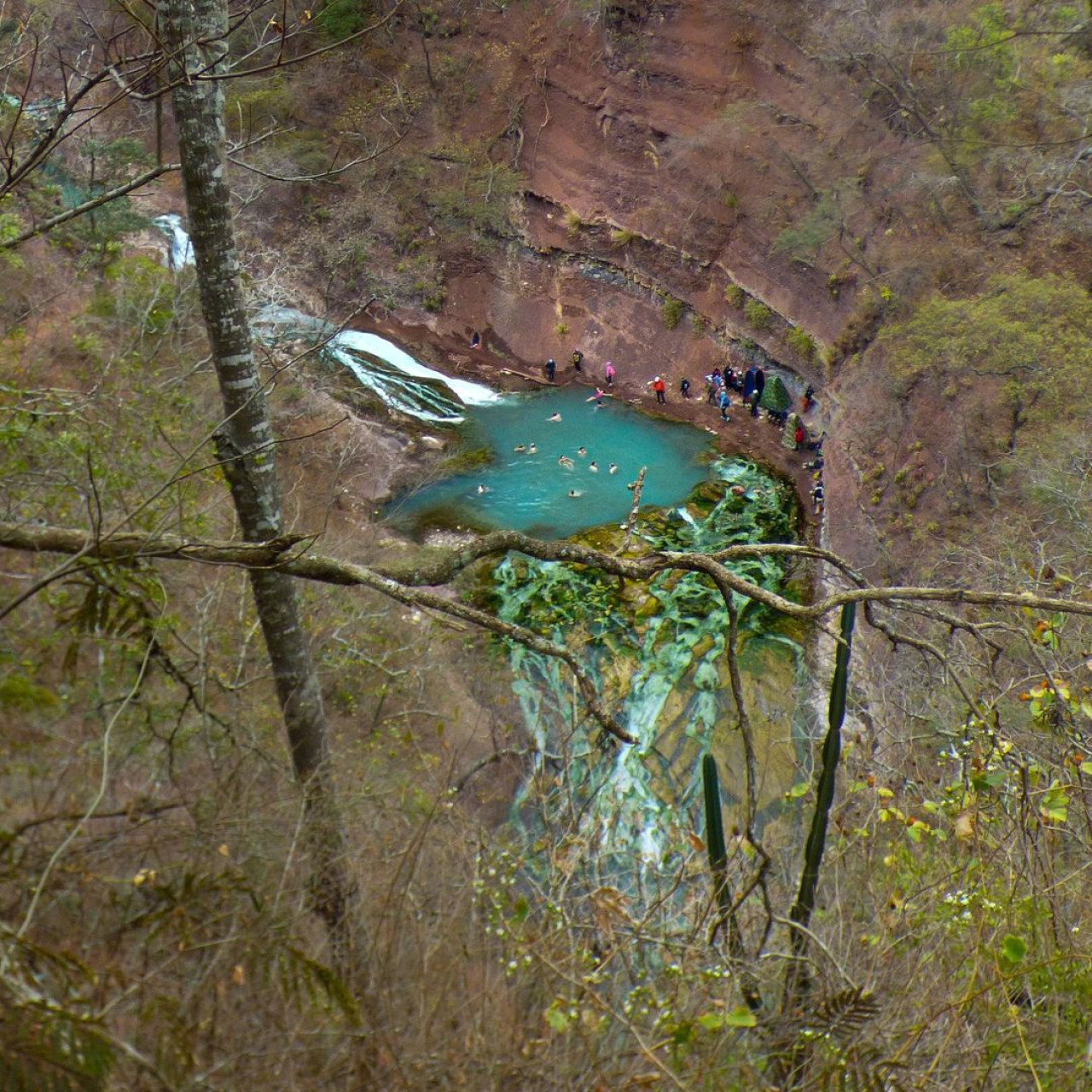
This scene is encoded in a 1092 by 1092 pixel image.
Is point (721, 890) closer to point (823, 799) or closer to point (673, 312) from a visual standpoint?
point (823, 799)

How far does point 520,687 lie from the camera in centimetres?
1728

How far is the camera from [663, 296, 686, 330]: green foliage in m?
31.4

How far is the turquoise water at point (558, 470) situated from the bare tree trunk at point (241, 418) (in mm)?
17106

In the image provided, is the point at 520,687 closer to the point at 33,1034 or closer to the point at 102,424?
the point at 102,424

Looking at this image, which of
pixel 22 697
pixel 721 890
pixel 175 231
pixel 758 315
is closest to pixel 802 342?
pixel 758 315

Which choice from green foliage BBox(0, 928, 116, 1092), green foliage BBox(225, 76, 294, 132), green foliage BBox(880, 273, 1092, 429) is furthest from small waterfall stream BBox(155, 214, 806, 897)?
green foliage BBox(225, 76, 294, 132)

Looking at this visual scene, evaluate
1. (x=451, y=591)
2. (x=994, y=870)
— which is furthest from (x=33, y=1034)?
(x=451, y=591)

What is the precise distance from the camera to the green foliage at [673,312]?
3138 centimetres

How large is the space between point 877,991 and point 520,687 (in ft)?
43.9

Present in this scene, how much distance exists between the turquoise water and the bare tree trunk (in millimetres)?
17106

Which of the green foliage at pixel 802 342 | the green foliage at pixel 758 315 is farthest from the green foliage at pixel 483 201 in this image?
the green foliage at pixel 802 342

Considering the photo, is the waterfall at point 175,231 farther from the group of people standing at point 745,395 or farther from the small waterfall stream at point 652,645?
the group of people standing at point 745,395

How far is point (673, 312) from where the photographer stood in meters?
31.4

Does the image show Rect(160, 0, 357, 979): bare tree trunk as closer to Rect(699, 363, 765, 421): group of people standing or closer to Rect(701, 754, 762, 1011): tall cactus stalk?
Rect(701, 754, 762, 1011): tall cactus stalk
